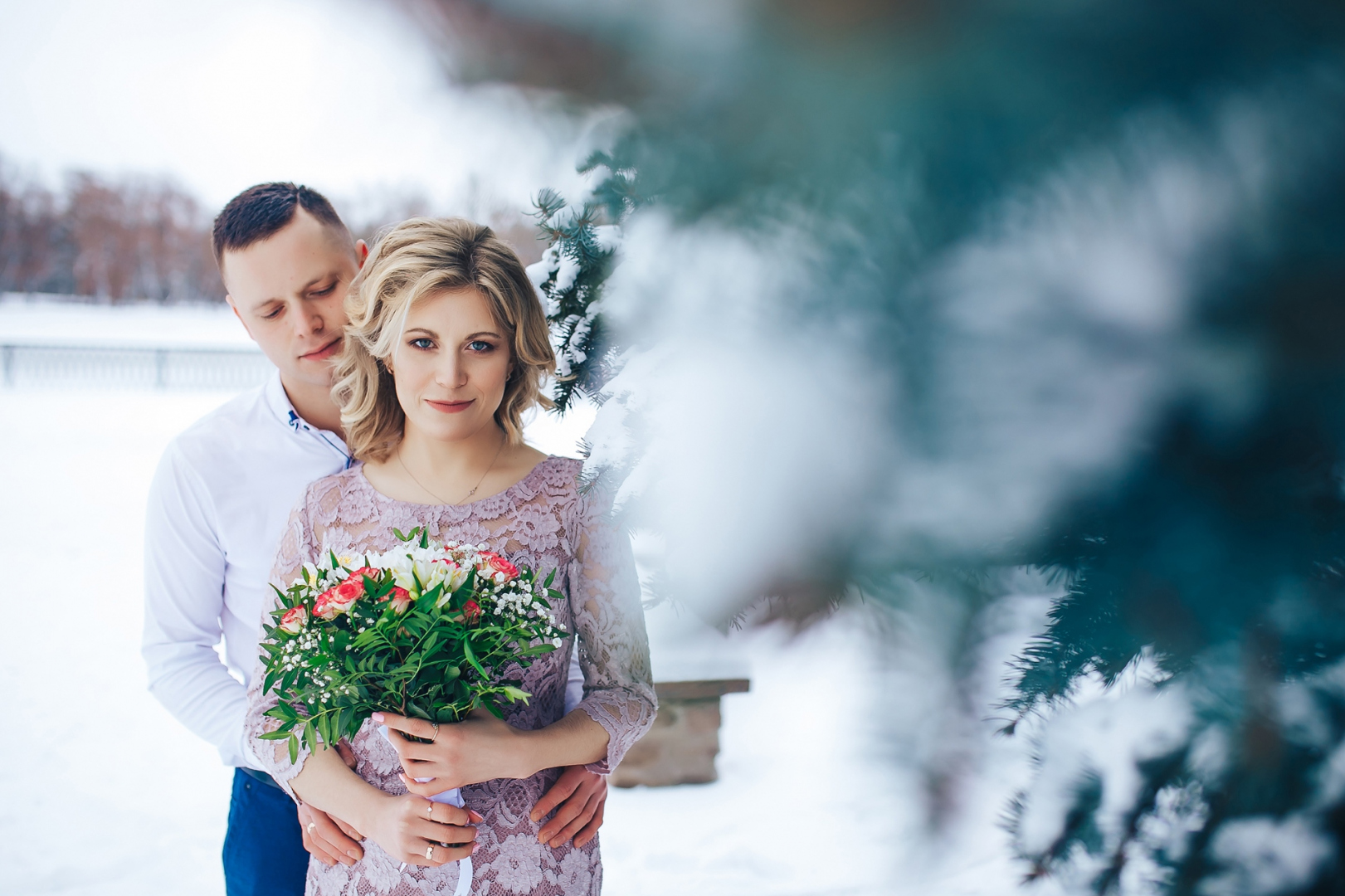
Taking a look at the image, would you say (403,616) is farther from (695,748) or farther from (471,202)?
(695,748)

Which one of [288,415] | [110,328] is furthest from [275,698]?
[110,328]

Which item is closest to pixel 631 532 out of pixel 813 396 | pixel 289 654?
pixel 813 396

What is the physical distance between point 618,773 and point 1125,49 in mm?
3169

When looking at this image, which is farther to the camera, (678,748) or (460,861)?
(678,748)

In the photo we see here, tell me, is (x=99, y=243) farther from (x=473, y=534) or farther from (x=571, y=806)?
(x=571, y=806)

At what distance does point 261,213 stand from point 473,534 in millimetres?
702

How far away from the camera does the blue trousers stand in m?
1.42

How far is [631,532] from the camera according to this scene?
1.36ft

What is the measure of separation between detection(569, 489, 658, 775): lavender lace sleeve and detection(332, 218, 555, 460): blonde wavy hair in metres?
0.22

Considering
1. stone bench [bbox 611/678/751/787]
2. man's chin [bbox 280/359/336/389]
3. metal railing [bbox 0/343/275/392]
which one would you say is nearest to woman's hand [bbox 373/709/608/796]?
man's chin [bbox 280/359/336/389]

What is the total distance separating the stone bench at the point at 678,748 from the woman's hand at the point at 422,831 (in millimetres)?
2017

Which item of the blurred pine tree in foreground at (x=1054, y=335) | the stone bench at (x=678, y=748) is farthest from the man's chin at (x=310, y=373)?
the stone bench at (x=678, y=748)

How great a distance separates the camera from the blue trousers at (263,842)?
1.42 meters

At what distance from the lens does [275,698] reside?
1.13m
